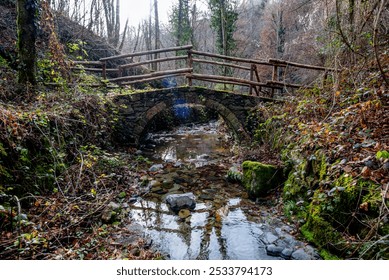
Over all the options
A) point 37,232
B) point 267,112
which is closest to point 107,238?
point 37,232

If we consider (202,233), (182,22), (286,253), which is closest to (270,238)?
(286,253)

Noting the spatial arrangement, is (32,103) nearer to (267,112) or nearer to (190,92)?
(190,92)

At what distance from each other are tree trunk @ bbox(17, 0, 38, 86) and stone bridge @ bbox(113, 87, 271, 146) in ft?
10.3

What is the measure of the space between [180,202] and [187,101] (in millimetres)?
4334

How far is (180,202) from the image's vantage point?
4777 millimetres

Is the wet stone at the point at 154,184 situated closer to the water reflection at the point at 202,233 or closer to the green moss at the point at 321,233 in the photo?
the water reflection at the point at 202,233

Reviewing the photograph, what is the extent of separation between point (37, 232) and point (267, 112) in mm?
6363

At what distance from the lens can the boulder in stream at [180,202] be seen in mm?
4719

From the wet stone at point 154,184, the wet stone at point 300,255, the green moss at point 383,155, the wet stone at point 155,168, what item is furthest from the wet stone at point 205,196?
the green moss at point 383,155

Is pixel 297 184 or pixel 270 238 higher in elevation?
pixel 297 184

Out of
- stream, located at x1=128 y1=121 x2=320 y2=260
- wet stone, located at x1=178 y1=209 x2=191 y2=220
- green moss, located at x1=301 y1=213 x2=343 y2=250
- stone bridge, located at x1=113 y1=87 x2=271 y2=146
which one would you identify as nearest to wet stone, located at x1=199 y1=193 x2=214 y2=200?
stream, located at x1=128 y1=121 x2=320 y2=260

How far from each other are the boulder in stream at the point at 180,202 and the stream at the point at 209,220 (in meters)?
0.08

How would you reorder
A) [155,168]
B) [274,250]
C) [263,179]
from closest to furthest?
[274,250] < [263,179] < [155,168]

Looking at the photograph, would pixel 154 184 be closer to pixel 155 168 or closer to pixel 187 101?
pixel 155 168
